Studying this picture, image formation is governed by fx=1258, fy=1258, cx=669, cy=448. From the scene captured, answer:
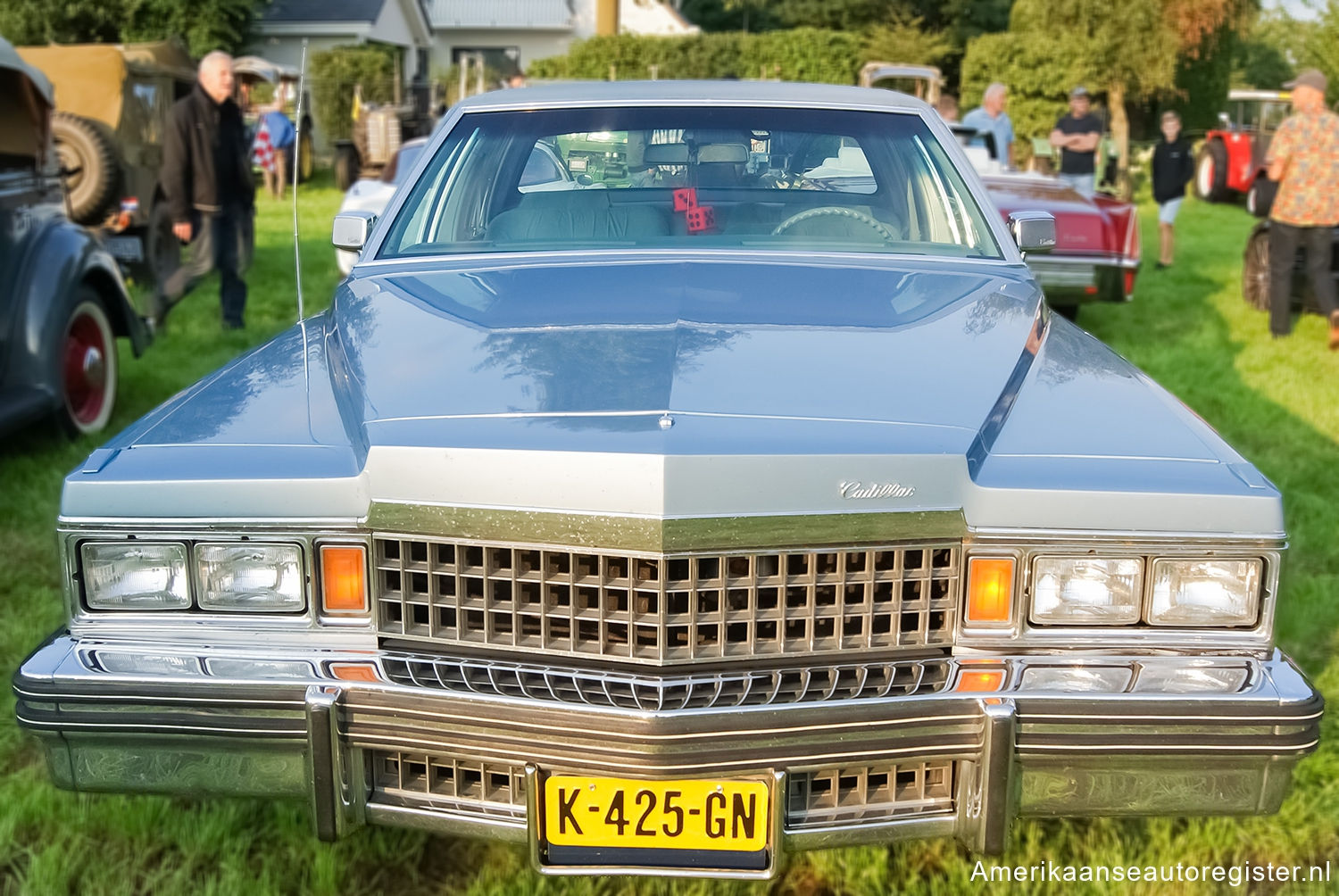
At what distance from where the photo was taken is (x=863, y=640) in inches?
82.2

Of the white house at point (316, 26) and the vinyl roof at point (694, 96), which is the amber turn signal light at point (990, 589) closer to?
the vinyl roof at point (694, 96)

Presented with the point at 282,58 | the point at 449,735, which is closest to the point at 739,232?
the point at 449,735

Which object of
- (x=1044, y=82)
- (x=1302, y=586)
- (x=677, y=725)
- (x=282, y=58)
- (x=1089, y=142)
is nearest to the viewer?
(x=677, y=725)

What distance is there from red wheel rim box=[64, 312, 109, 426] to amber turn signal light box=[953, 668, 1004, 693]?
4.77m

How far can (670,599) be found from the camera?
2020 mm

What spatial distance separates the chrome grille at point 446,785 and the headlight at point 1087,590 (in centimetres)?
94

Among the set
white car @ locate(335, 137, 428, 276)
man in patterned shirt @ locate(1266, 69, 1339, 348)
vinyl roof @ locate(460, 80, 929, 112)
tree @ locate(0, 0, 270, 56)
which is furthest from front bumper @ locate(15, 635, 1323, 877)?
tree @ locate(0, 0, 270, 56)

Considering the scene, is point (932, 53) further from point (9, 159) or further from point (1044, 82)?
point (9, 159)

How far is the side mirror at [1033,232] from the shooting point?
136 inches

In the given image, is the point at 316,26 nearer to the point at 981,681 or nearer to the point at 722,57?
the point at 722,57

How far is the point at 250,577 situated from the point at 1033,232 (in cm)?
230

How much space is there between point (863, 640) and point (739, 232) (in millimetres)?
1484

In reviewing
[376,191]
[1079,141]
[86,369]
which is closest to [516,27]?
[1079,141]

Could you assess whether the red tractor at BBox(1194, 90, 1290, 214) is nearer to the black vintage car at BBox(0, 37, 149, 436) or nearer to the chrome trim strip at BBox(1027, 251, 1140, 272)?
the chrome trim strip at BBox(1027, 251, 1140, 272)
